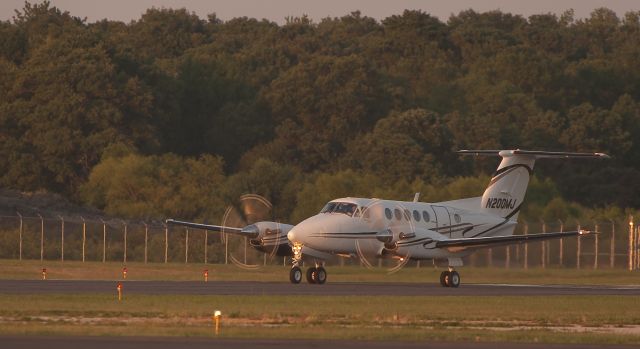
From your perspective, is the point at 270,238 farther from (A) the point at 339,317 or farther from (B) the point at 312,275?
(A) the point at 339,317

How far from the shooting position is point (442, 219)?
157 ft

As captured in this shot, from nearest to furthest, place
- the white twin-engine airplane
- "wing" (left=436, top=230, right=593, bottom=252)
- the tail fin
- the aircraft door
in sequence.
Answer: the white twin-engine airplane, "wing" (left=436, top=230, right=593, bottom=252), the aircraft door, the tail fin

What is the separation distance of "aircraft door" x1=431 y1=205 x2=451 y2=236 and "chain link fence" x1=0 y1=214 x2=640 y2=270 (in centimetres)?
985

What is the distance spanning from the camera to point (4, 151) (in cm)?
9612

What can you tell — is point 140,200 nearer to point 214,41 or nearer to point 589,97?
point 589,97

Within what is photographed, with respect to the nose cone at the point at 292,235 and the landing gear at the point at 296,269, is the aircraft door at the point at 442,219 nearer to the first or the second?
the landing gear at the point at 296,269

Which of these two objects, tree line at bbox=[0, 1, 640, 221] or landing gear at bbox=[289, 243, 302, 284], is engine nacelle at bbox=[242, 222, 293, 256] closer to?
landing gear at bbox=[289, 243, 302, 284]

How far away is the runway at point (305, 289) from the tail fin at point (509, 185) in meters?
3.59

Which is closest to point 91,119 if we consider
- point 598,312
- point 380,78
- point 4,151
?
point 4,151

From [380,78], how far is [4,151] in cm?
3313

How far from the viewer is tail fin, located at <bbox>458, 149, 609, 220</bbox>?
5078 centimetres

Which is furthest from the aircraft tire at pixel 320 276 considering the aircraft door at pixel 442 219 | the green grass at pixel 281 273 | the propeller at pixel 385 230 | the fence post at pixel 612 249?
the fence post at pixel 612 249

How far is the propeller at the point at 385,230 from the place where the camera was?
45219 mm

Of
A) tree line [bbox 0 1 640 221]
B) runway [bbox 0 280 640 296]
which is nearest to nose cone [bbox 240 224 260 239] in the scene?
runway [bbox 0 280 640 296]
